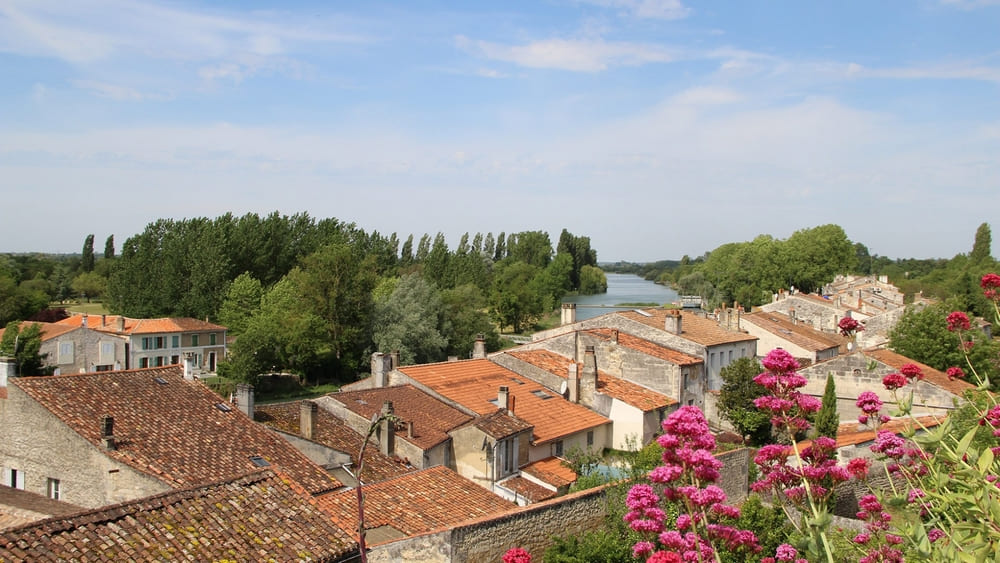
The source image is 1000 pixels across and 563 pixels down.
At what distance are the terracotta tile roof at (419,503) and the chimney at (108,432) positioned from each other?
4.16 metres

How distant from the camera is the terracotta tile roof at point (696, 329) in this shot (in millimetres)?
36719

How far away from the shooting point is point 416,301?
5669cm

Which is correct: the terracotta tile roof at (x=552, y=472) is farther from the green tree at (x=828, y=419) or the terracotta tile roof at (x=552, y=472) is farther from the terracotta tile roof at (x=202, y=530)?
the terracotta tile roof at (x=202, y=530)

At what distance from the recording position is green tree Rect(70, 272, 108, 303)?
107m

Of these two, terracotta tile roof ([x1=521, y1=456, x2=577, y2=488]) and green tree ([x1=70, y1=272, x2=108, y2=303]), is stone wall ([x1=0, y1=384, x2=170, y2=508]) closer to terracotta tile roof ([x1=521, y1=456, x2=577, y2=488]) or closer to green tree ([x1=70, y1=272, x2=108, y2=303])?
terracotta tile roof ([x1=521, y1=456, x2=577, y2=488])

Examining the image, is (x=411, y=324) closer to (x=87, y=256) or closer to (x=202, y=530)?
(x=202, y=530)

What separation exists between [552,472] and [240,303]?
1754 inches

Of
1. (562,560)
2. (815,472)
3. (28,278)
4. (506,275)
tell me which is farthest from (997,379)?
(28,278)

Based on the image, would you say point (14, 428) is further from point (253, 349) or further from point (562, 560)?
point (253, 349)

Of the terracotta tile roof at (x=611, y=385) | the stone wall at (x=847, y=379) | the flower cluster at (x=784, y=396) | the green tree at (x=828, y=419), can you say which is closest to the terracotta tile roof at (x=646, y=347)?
the terracotta tile roof at (x=611, y=385)

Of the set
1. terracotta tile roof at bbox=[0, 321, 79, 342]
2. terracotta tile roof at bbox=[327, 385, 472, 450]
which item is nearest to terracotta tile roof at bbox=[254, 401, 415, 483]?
terracotta tile roof at bbox=[327, 385, 472, 450]

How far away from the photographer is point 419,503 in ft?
58.1

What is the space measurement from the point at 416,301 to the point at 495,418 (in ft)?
110

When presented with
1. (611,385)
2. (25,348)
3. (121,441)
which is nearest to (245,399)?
(121,441)
